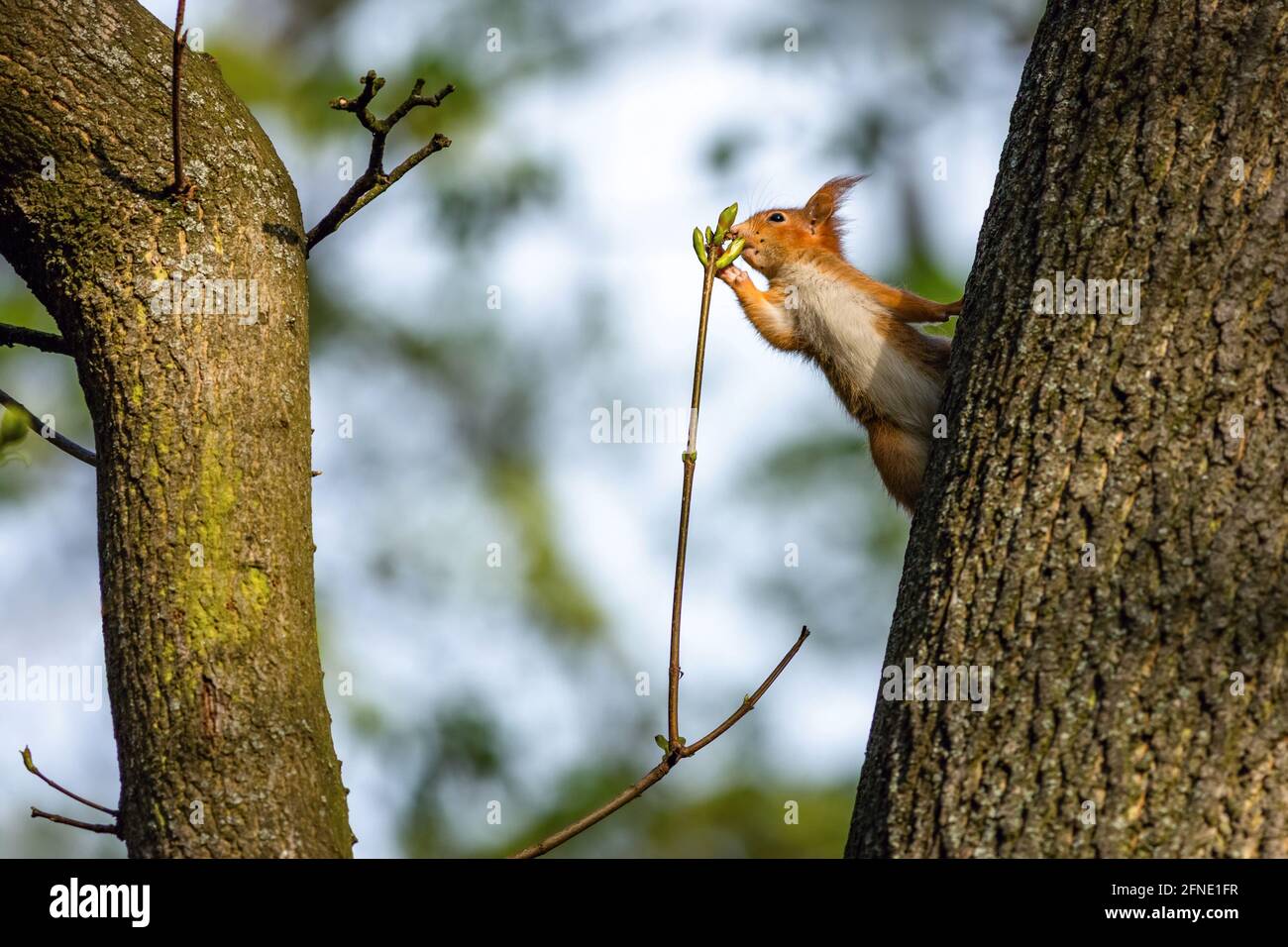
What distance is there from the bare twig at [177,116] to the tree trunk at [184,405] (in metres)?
0.02

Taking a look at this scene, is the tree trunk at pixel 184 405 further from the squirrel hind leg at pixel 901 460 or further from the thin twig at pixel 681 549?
the squirrel hind leg at pixel 901 460

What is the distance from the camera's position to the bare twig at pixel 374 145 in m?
2.21

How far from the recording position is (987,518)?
1.85 metres

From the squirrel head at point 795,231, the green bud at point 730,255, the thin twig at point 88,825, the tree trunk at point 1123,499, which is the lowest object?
the thin twig at point 88,825

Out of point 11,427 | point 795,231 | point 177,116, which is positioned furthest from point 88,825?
point 795,231

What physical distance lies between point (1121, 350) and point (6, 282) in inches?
349

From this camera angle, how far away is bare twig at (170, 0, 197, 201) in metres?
2.03

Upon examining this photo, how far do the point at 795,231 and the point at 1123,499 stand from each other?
305 centimetres

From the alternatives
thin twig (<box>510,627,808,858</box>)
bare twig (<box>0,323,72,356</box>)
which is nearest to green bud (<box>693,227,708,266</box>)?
thin twig (<box>510,627,808,858</box>)

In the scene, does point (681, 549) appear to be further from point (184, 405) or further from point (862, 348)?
point (862, 348)

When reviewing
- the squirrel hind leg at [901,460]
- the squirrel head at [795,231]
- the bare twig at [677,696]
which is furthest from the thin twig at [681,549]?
the squirrel head at [795,231]

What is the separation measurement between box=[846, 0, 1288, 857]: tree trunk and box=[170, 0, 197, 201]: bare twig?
4.51ft
